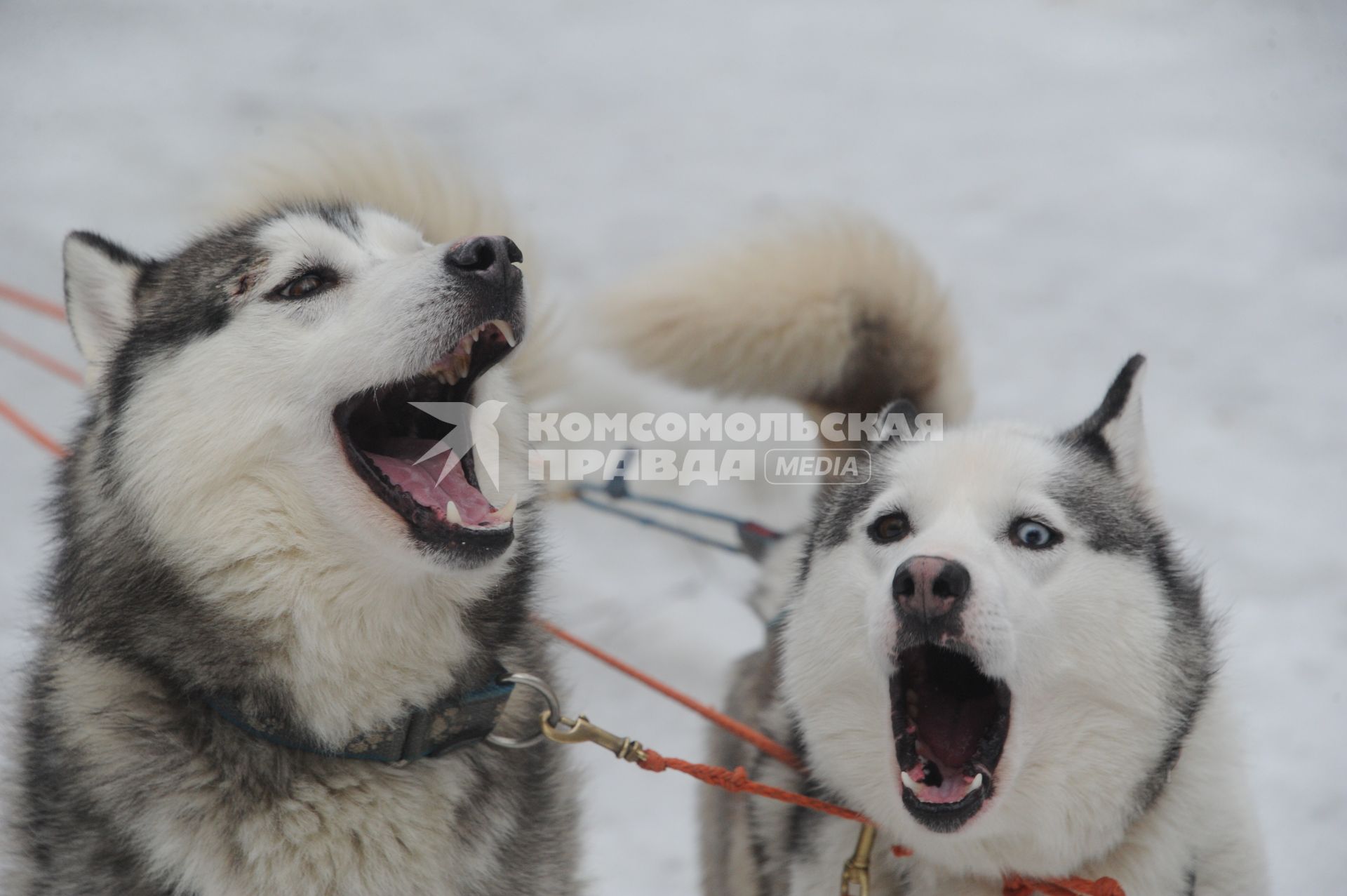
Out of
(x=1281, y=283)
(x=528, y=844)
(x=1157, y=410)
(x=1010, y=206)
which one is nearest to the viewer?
(x=528, y=844)

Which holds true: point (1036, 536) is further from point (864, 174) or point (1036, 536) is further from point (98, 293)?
point (864, 174)

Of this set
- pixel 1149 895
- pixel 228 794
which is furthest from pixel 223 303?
pixel 1149 895

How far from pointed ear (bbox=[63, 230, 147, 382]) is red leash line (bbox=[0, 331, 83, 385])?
68.3 inches

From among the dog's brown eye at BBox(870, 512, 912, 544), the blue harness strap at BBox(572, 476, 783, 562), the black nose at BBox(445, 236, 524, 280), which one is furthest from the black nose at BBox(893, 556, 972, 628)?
the blue harness strap at BBox(572, 476, 783, 562)

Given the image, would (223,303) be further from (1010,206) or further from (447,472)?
(1010,206)

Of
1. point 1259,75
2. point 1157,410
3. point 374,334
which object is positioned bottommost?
point 1157,410

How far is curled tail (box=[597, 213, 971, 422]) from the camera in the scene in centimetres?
265

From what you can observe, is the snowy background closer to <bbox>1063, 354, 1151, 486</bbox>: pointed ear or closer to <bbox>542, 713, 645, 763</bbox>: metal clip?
<bbox>542, 713, 645, 763</bbox>: metal clip

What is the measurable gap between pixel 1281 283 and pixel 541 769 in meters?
3.74

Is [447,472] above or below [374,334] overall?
below

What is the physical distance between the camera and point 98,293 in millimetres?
1769

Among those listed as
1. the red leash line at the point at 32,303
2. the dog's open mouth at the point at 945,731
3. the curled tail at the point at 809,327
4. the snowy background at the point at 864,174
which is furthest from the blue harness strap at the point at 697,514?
the red leash line at the point at 32,303

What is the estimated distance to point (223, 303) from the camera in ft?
5.43

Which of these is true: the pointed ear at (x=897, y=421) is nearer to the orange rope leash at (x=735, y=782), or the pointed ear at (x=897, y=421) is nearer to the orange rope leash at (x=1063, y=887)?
the orange rope leash at (x=735, y=782)
